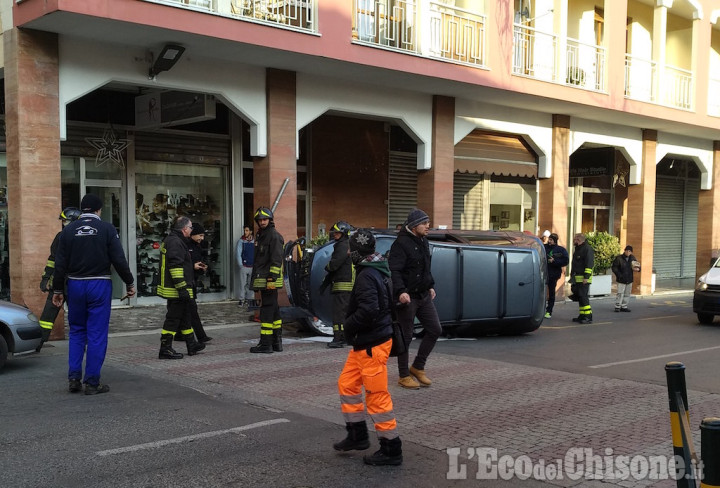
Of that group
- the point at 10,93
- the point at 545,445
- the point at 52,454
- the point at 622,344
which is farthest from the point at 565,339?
the point at 10,93

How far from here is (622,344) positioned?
11211 millimetres

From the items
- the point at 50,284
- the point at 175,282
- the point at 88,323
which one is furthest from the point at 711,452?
the point at 50,284

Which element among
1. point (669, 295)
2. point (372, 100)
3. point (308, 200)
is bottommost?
point (669, 295)

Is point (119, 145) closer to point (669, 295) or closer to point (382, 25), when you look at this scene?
point (382, 25)

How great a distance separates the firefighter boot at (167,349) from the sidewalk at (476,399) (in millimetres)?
182

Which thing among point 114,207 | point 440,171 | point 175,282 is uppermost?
point 440,171

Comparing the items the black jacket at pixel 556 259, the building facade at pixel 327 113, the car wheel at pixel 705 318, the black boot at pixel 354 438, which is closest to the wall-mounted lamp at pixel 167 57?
the building facade at pixel 327 113

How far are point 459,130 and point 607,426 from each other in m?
11.0

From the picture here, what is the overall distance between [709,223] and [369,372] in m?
22.3

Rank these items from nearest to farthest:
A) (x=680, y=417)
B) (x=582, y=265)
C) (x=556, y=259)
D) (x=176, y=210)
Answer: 1. (x=680, y=417)
2. (x=582, y=265)
3. (x=556, y=259)
4. (x=176, y=210)

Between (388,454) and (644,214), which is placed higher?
(644,214)

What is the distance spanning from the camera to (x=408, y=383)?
7547 millimetres

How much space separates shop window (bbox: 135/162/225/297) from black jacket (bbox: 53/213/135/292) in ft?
24.6

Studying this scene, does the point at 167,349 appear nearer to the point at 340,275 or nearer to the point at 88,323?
the point at 88,323
